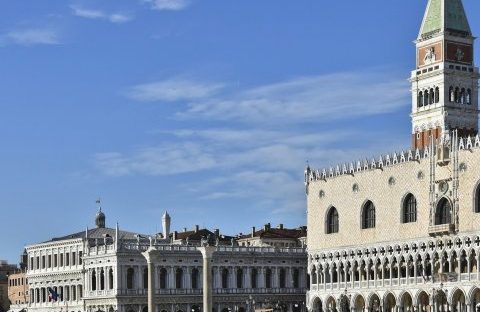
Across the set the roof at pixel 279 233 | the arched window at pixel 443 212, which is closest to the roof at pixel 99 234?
the roof at pixel 279 233

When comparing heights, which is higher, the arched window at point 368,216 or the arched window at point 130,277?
the arched window at point 368,216

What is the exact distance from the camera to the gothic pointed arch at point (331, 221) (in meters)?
112

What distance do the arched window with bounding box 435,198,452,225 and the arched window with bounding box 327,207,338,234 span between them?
50.7 feet

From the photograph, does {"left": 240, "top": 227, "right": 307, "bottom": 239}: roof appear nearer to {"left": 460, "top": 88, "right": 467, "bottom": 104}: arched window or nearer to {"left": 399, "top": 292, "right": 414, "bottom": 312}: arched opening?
{"left": 460, "top": 88, "right": 467, "bottom": 104}: arched window

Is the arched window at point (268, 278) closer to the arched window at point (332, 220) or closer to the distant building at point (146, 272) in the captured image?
the distant building at point (146, 272)

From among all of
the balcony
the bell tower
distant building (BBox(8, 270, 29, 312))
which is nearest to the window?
the bell tower

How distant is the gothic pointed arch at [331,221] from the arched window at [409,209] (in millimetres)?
10965

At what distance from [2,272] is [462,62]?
81.9 metres

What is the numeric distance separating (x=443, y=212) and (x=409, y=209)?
446 centimetres

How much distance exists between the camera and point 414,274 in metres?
101

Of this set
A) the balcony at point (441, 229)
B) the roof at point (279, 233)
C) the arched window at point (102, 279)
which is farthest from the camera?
the roof at point (279, 233)

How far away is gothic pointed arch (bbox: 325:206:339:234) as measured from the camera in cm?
11250

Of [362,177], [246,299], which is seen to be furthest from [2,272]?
[362,177]

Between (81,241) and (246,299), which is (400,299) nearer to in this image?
(246,299)
